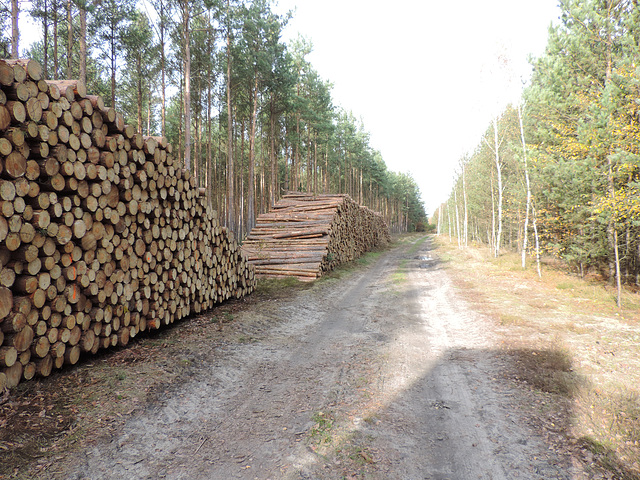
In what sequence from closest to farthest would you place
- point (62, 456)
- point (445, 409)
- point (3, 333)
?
point (62, 456) < point (3, 333) < point (445, 409)

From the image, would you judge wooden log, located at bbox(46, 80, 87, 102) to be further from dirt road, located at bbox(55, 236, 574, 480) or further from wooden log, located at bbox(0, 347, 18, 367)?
dirt road, located at bbox(55, 236, 574, 480)

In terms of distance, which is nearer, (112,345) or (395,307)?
(112,345)

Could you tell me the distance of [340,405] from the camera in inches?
142

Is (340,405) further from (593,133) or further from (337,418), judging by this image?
(593,133)

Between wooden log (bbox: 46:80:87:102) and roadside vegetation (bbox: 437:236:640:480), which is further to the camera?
wooden log (bbox: 46:80:87:102)

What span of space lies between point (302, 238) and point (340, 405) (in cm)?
1081

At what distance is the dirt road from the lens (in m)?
2.64

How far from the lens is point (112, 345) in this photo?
4.60m

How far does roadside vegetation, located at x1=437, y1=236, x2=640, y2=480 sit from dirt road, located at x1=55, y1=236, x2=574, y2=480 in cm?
30

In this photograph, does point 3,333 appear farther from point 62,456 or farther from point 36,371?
point 62,456

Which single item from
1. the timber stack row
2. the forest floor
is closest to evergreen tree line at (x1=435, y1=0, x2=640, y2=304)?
the forest floor

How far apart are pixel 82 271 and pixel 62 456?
218 cm

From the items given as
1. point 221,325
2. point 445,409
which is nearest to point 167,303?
point 221,325

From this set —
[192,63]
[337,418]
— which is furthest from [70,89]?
[192,63]
